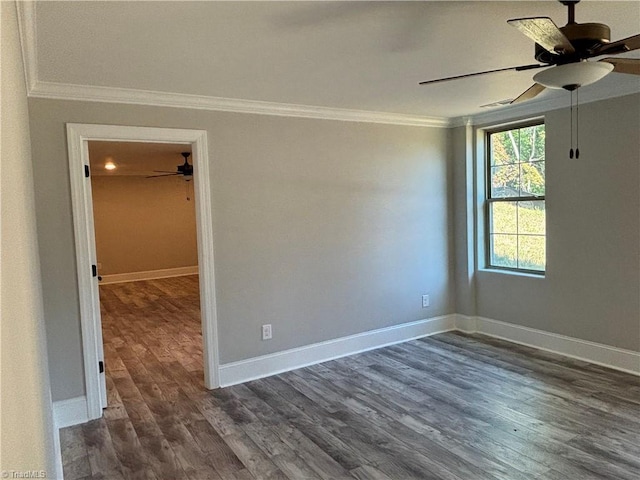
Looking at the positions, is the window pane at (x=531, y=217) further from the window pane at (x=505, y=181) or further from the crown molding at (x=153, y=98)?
the crown molding at (x=153, y=98)

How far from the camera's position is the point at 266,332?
4004 millimetres

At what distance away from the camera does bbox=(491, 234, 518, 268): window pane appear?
478 cm

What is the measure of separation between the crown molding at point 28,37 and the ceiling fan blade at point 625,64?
246cm

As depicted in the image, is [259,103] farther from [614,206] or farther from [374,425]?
[614,206]

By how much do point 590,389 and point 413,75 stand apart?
2697 mm

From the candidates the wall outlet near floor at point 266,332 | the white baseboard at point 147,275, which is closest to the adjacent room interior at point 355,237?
the wall outlet near floor at point 266,332

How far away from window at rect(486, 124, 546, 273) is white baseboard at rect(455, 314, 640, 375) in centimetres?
62

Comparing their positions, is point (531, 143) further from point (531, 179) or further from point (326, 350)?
point (326, 350)

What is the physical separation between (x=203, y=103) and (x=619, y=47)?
272 centimetres

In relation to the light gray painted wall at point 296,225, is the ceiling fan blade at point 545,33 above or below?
above

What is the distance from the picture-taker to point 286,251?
4082 mm

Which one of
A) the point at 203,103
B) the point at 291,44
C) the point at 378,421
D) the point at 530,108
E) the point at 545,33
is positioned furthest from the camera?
the point at 530,108

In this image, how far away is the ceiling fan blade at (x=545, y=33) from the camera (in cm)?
162

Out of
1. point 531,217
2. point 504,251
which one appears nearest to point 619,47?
point 531,217
